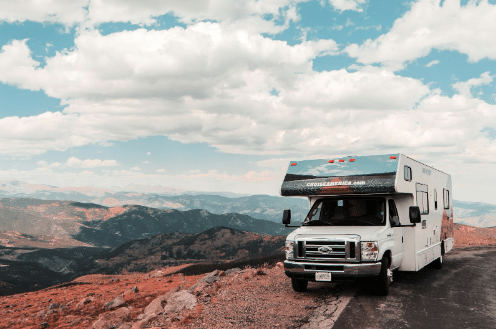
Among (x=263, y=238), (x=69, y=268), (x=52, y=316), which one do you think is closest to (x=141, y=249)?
(x=69, y=268)

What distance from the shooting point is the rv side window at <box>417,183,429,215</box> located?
11147 millimetres

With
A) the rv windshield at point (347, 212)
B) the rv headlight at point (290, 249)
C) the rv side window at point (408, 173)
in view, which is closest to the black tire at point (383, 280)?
the rv windshield at point (347, 212)

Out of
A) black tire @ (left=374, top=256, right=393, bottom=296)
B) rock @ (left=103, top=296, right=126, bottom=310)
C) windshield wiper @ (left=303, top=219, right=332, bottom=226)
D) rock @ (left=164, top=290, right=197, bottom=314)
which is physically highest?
windshield wiper @ (left=303, top=219, right=332, bottom=226)

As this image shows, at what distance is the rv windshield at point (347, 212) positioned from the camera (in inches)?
385

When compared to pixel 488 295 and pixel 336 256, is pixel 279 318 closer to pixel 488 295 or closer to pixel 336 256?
pixel 336 256

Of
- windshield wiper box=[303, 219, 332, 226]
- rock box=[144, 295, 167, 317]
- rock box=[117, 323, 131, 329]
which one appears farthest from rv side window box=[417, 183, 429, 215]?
rock box=[117, 323, 131, 329]

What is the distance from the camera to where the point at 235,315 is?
8.36 metres

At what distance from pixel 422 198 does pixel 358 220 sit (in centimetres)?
297

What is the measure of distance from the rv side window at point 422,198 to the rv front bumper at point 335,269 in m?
3.41

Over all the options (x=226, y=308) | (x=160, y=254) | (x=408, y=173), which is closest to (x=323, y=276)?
(x=226, y=308)

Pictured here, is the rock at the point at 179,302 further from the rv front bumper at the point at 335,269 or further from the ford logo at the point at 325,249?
the ford logo at the point at 325,249

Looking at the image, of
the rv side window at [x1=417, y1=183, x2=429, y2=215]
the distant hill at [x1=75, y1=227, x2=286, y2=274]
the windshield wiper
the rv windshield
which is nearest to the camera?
the rv windshield

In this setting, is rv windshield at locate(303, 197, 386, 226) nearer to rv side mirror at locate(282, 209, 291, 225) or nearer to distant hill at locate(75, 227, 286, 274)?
rv side mirror at locate(282, 209, 291, 225)

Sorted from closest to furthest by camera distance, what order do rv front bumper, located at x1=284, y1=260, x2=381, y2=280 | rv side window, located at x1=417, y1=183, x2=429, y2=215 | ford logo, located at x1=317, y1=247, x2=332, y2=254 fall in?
rv front bumper, located at x1=284, y1=260, x2=381, y2=280
ford logo, located at x1=317, y1=247, x2=332, y2=254
rv side window, located at x1=417, y1=183, x2=429, y2=215
